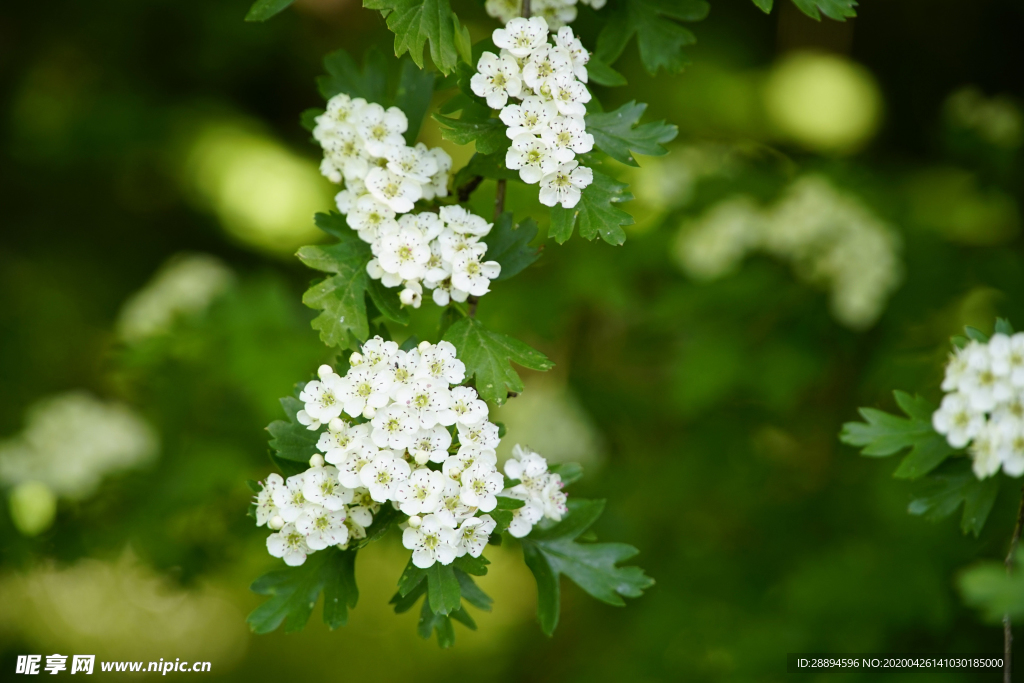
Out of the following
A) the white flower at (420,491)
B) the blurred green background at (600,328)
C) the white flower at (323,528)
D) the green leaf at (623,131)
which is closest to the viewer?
the white flower at (420,491)

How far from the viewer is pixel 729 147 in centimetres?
328

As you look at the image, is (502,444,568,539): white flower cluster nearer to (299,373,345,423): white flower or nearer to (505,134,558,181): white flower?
(299,373,345,423): white flower

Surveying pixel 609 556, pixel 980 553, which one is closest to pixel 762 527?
pixel 980 553

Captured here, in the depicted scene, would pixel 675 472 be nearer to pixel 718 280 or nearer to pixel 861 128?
pixel 718 280

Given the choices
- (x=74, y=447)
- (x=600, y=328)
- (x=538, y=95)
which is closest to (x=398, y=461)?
(x=538, y=95)

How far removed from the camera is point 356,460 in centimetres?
126

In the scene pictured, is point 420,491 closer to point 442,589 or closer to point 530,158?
point 442,589

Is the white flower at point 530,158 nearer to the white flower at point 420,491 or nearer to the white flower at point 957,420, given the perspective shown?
the white flower at point 420,491

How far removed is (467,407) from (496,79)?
550mm

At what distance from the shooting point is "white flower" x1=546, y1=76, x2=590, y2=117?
1.28 m

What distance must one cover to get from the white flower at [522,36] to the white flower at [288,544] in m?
0.88

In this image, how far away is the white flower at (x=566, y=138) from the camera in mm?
1279

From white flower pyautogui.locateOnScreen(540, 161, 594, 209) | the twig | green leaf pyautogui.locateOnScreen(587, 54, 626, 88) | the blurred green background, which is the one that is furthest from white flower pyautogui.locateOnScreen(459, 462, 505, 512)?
the blurred green background

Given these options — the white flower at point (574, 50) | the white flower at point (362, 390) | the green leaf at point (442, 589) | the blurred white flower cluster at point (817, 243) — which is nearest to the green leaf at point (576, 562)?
the green leaf at point (442, 589)
